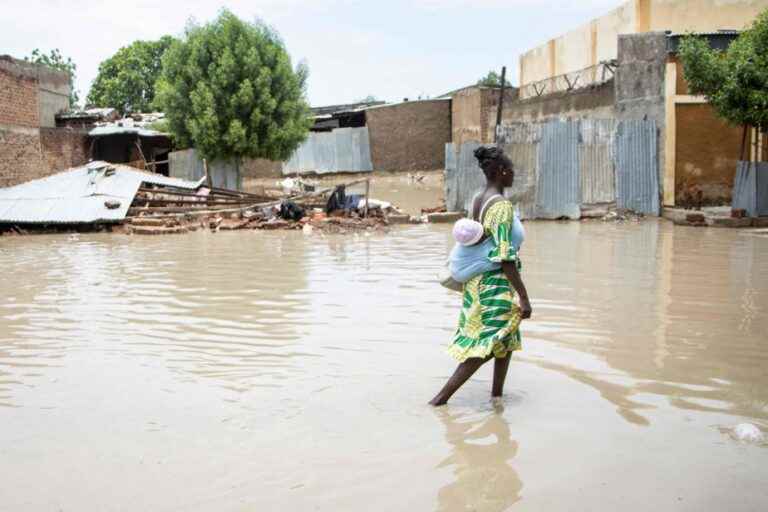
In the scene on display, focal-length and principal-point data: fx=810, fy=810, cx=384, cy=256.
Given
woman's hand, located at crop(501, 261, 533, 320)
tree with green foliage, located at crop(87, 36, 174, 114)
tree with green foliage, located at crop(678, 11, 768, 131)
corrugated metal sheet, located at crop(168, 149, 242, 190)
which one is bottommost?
woman's hand, located at crop(501, 261, 533, 320)

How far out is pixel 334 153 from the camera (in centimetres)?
3484

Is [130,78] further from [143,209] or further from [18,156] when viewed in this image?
[143,209]

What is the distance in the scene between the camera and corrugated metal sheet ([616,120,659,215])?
18.5 m

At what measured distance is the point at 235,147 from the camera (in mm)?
25531

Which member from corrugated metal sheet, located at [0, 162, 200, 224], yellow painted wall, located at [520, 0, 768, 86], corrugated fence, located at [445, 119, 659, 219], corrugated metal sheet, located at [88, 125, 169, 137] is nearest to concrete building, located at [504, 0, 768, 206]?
corrugated fence, located at [445, 119, 659, 219]

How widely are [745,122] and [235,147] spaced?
1538cm

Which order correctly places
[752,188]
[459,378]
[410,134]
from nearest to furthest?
[459,378]
[752,188]
[410,134]

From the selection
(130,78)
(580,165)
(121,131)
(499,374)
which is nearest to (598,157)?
(580,165)

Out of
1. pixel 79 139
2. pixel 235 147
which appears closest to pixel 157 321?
pixel 235 147

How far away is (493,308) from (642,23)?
71.4 ft

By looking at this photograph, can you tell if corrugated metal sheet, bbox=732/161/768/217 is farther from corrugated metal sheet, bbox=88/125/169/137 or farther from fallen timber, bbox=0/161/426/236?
corrugated metal sheet, bbox=88/125/169/137

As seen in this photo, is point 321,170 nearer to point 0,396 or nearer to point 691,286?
point 691,286

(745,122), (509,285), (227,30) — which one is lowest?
(509,285)

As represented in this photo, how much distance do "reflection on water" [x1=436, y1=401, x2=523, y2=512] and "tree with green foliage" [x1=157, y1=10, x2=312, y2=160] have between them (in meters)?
21.7
